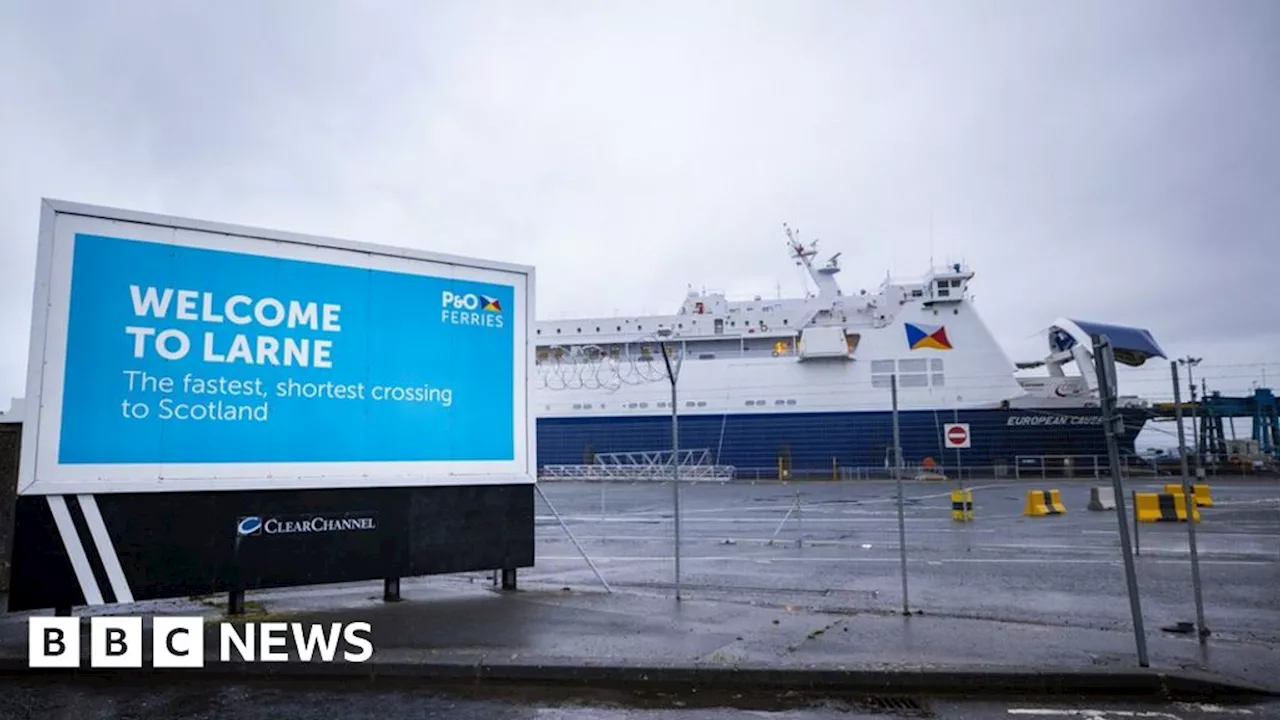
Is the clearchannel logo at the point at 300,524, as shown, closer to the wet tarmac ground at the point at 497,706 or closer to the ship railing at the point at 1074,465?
the wet tarmac ground at the point at 497,706

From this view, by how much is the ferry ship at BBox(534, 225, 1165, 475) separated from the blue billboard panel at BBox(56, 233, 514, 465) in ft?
114

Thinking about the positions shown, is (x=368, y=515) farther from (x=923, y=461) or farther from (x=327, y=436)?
(x=923, y=461)

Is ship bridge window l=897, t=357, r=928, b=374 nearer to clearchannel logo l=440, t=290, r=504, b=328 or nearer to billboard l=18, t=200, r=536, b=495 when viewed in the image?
billboard l=18, t=200, r=536, b=495

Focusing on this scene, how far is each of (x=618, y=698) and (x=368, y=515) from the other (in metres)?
4.05

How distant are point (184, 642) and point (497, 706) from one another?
307 centimetres

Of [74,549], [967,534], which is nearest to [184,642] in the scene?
[74,549]

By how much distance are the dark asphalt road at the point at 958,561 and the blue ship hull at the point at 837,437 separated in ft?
70.1

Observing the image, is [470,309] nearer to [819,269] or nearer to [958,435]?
[958,435]

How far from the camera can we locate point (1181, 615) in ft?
27.5

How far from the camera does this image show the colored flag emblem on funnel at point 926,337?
157 feet

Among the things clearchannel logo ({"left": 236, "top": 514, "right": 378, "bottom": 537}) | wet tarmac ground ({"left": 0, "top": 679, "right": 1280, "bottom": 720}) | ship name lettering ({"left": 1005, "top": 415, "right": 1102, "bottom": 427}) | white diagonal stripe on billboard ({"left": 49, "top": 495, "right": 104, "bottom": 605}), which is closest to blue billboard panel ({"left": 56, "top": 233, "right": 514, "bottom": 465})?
white diagonal stripe on billboard ({"left": 49, "top": 495, "right": 104, "bottom": 605})

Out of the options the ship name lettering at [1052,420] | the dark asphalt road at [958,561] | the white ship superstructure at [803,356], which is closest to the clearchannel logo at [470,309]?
the dark asphalt road at [958,561]

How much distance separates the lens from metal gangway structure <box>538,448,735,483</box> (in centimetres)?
4684

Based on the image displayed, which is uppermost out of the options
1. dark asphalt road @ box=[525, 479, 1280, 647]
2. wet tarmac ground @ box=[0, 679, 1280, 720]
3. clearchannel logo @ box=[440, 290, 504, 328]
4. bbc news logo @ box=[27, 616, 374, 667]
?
clearchannel logo @ box=[440, 290, 504, 328]
